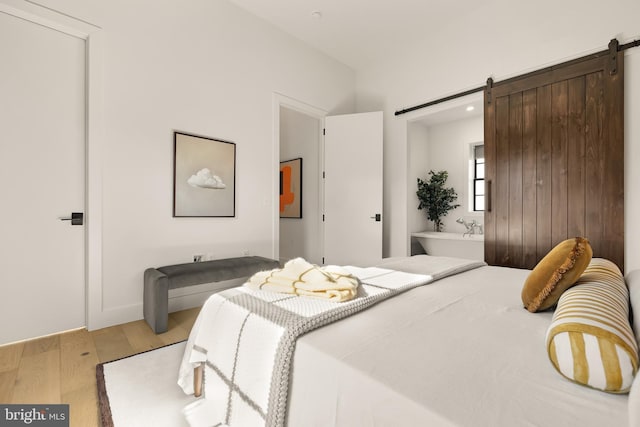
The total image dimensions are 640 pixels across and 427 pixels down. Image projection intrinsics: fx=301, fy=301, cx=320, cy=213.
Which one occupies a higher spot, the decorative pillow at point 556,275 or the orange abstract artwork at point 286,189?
the orange abstract artwork at point 286,189

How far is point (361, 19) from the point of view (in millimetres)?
3383

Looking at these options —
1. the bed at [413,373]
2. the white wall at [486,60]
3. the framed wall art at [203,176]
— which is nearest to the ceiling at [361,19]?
the white wall at [486,60]

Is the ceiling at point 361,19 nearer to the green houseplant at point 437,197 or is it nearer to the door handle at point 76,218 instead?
the green houseplant at point 437,197

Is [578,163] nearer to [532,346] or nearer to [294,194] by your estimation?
[532,346]

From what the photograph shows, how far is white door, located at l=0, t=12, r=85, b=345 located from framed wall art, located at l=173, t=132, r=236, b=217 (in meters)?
0.70

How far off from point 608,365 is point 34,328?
3.11 meters

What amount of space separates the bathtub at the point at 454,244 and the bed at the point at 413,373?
2822 millimetres

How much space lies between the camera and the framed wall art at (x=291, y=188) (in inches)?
184

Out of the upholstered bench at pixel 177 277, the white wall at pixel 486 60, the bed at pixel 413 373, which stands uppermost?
the white wall at pixel 486 60

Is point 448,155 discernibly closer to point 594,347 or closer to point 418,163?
point 418,163

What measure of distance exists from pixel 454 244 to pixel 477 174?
133 centimetres

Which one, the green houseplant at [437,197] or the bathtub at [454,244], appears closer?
the bathtub at [454,244]

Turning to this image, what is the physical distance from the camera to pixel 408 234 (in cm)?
391

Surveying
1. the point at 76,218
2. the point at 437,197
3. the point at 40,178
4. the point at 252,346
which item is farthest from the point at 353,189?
the point at 252,346
